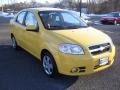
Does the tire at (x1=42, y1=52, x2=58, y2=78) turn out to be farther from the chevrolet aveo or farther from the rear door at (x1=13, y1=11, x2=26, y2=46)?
the rear door at (x1=13, y1=11, x2=26, y2=46)

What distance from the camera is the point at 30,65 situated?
733cm

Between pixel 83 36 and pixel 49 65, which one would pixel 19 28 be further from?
A: pixel 83 36

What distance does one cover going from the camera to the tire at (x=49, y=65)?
234 inches

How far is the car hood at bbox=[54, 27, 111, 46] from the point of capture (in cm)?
583

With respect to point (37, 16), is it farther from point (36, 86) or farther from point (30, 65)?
point (36, 86)

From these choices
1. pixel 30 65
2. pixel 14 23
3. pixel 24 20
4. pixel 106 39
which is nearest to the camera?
pixel 106 39

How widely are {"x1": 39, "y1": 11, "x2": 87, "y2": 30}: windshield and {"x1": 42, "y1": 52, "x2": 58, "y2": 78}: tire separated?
751 millimetres

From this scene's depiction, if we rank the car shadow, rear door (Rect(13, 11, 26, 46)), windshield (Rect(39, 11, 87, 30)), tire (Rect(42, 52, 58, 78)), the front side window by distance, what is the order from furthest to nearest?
rear door (Rect(13, 11, 26, 46)) → the front side window → windshield (Rect(39, 11, 87, 30)) → tire (Rect(42, 52, 58, 78)) → the car shadow

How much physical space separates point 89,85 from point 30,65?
2202 mm

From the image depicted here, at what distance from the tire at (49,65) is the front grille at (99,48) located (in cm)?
90

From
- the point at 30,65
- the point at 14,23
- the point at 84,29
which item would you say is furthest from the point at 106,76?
the point at 14,23

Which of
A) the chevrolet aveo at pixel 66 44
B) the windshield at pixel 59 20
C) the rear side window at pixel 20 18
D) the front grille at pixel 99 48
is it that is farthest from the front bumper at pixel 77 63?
the rear side window at pixel 20 18

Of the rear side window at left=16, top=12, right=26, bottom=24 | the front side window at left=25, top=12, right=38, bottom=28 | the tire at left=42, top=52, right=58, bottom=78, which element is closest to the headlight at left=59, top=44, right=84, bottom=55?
the tire at left=42, top=52, right=58, bottom=78

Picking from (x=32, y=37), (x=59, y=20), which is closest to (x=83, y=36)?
(x=59, y=20)
